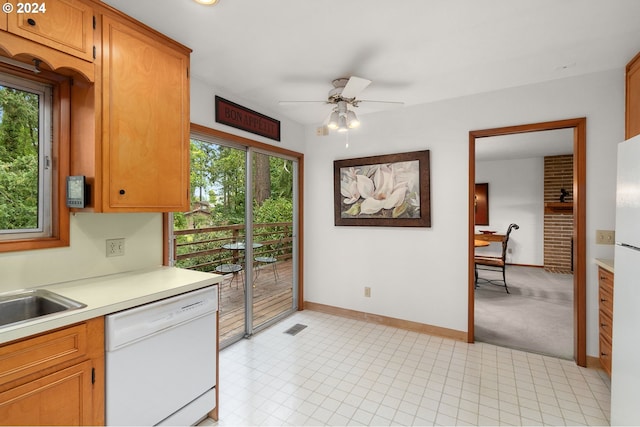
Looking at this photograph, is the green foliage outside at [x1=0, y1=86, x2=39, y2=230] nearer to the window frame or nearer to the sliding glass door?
the window frame

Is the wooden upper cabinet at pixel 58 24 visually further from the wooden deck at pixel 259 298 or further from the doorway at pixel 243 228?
the wooden deck at pixel 259 298

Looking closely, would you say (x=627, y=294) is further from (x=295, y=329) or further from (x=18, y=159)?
(x=18, y=159)

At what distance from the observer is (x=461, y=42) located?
1975mm

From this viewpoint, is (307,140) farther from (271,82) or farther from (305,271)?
(305,271)

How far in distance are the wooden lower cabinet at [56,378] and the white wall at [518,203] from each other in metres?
7.37

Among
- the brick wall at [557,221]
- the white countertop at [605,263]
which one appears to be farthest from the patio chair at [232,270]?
the brick wall at [557,221]

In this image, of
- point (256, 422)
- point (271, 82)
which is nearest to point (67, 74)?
point (271, 82)

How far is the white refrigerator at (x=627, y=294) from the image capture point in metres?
1.35

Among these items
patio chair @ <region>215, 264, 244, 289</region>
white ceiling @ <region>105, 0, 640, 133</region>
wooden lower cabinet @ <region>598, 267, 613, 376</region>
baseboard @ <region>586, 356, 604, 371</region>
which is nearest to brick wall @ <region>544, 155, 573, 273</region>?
baseboard @ <region>586, 356, 604, 371</region>

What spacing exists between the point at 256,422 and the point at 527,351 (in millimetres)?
2489

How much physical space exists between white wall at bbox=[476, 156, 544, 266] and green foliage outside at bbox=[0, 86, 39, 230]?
7.53 meters

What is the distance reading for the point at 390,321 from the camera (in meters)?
3.34

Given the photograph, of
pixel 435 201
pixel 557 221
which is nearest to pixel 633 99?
pixel 435 201

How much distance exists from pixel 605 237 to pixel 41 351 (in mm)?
3644
